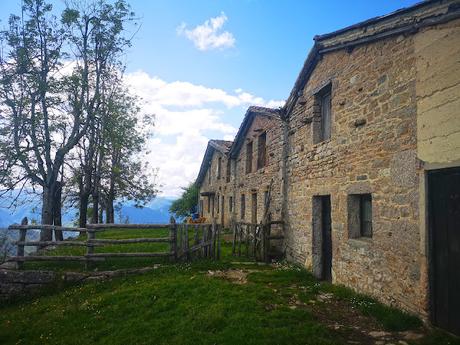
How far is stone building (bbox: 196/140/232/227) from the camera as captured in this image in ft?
69.1

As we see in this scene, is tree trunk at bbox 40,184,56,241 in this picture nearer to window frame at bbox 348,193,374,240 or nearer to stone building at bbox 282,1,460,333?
stone building at bbox 282,1,460,333

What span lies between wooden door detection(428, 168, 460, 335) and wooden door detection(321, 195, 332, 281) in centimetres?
372

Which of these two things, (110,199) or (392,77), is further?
(110,199)

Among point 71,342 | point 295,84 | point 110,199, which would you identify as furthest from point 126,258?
point 110,199

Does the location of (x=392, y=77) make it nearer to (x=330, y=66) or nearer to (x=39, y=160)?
(x=330, y=66)

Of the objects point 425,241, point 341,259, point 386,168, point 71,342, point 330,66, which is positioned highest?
point 330,66

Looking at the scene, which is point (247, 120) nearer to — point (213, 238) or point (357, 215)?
point (213, 238)

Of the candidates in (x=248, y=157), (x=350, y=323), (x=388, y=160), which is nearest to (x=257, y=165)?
(x=248, y=157)

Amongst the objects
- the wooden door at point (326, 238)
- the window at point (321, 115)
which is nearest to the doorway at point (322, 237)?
the wooden door at point (326, 238)

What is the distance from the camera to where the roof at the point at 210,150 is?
2122cm

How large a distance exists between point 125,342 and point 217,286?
248cm

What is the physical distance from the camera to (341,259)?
24.4 ft

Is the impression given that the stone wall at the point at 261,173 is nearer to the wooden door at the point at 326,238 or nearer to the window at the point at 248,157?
the window at the point at 248,157

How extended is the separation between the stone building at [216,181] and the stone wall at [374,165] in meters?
11.2
